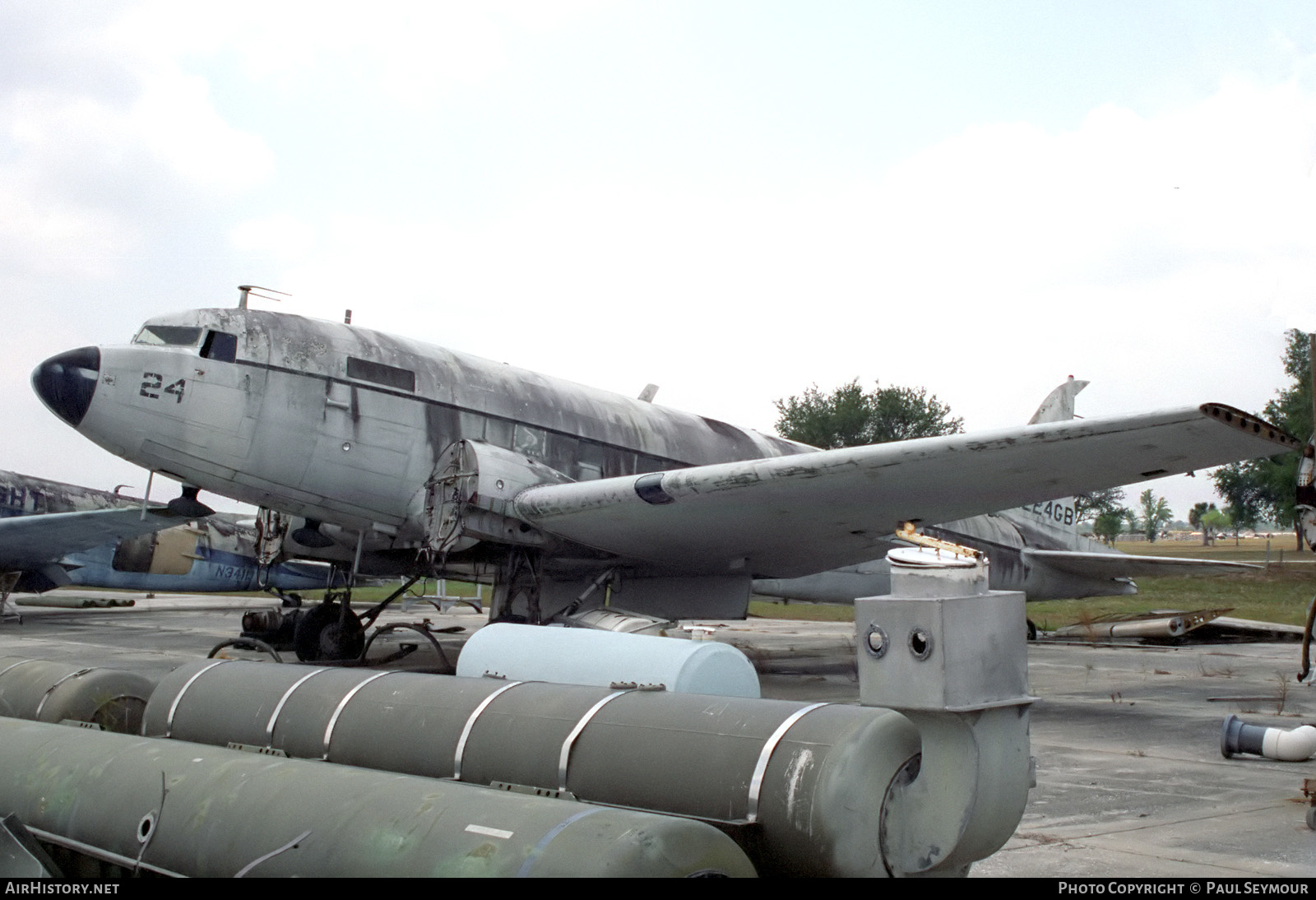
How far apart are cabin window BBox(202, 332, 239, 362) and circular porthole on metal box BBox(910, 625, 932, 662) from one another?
402 inches

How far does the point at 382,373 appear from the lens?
44.2 ft

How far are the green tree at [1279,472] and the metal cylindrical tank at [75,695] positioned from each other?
2052 inches

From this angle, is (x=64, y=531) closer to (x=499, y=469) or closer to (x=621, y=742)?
(x=499, y=469)

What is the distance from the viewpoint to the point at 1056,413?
1992 centimetres

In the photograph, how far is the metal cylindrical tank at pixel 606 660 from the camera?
5.88 m

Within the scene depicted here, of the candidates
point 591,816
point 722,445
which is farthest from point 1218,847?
point 722,445

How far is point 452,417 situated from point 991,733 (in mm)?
10155

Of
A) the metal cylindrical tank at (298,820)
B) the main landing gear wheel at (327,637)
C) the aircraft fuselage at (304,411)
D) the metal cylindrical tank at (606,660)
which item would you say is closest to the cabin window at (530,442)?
the aircraft fuselage at (304,411)

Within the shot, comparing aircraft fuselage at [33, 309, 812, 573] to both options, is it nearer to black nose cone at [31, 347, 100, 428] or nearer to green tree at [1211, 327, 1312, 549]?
black nose cone at [31, 347, 100, 428]

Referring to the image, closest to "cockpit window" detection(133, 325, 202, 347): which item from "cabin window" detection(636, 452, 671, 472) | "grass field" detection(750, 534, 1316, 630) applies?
"cabin window" detection(636, 452, 671, 472)

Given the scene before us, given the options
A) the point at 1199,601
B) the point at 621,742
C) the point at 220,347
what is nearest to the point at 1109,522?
the point at 1199,601

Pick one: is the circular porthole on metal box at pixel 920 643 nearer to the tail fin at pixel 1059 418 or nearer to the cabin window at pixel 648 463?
the cabin window at pixel 648 463

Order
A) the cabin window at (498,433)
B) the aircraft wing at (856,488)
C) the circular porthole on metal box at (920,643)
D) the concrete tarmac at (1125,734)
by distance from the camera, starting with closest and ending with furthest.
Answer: the circular porthole on metal box at (920,643) < the concrete tarmac at (1125,734) < the aircraft wing at (856,488) < the cabin window at (498,433)

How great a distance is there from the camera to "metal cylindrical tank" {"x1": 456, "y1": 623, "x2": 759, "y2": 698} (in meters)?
5.88
